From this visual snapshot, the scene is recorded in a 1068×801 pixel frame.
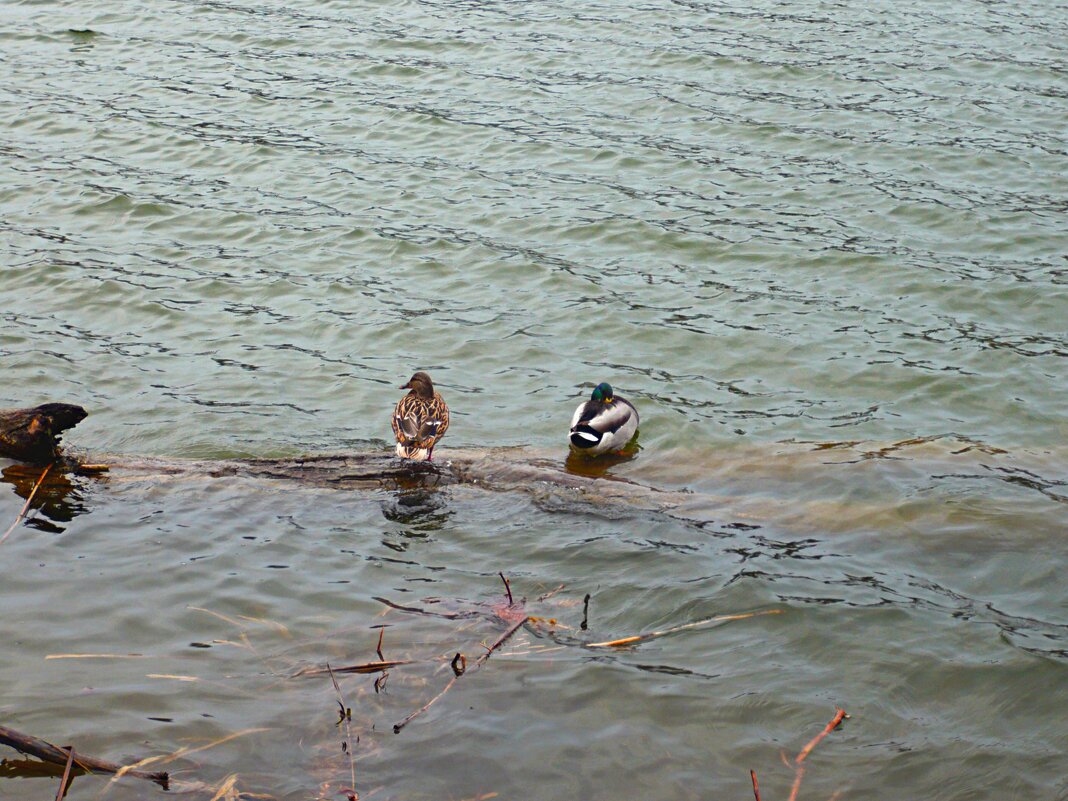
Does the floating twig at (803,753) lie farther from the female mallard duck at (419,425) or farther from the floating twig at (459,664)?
the female mallard duck at (419,425)

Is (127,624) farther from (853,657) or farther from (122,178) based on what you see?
(122,178)

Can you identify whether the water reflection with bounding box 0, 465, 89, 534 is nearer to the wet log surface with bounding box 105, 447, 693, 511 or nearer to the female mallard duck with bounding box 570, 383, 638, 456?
the wet log surface with bounding box 105, 447, 693, 511

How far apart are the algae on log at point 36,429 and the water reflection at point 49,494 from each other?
0.10 meters

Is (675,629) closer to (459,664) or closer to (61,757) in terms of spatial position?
(459,664)

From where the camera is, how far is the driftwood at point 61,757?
12.9 ft

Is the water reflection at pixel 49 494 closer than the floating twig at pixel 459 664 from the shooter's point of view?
No

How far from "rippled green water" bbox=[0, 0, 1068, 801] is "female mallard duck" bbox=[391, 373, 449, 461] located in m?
0.44

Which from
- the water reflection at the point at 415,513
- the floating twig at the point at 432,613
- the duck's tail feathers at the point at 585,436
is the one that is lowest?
the duck's tail feathers at the point at 585,436

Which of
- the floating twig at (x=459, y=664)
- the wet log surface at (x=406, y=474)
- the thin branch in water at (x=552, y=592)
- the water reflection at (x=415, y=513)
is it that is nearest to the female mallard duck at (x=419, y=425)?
the wet log surface at (x=406, y=474)

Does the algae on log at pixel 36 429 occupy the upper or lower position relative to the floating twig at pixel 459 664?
upper

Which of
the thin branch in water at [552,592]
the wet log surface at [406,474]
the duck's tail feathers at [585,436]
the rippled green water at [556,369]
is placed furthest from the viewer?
the duck's tail feathers at [585,436]

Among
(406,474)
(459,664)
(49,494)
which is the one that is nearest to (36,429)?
(49,494)

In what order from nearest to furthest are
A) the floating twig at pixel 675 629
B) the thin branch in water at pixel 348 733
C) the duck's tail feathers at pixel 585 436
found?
the thin branch in water at pixel 348 733, the floating twig at pixel 675 629, the duck's tail feathers at pixel 585 436

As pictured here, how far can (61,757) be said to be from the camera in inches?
168
